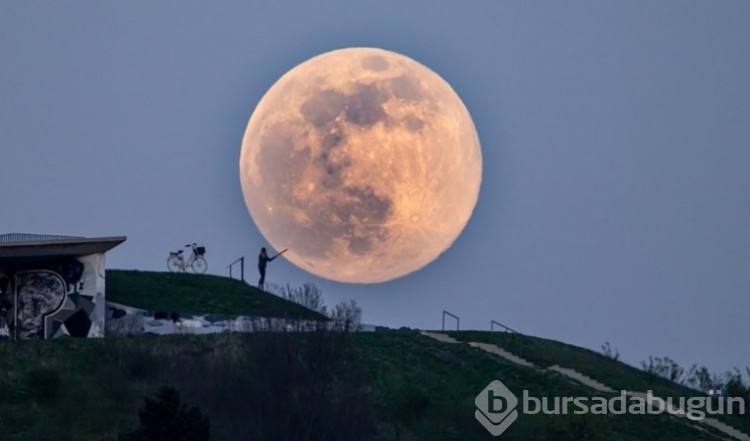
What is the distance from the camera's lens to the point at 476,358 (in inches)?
3009

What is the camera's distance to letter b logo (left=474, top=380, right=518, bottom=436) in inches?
2776

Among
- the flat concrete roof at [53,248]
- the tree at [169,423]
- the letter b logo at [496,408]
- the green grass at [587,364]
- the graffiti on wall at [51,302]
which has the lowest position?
the tree at [169,423]

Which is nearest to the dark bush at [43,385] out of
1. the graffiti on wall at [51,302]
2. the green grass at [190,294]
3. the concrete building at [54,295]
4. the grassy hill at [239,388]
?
the grassy hill at [239,388]

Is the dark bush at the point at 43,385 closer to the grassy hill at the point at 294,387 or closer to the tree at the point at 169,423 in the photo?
the grassy hill at the point at 294,387

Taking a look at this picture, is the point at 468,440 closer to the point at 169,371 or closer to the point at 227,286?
the point at 169,371

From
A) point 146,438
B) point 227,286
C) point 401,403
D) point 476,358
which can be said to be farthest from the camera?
point 227,286

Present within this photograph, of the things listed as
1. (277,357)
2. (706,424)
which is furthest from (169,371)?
(706,424)

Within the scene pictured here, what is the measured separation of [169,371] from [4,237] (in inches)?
439

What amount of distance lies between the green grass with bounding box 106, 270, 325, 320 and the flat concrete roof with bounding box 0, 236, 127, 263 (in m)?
3.00

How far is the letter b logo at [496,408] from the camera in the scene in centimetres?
7050

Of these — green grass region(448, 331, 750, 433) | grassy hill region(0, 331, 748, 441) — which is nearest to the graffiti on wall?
grassy hill region(0, 331, 748, 441)

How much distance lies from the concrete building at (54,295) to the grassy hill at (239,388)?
5.38 meters

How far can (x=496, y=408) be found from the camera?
72.2 m

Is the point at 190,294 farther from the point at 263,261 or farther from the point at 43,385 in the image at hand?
the point at 43,385
